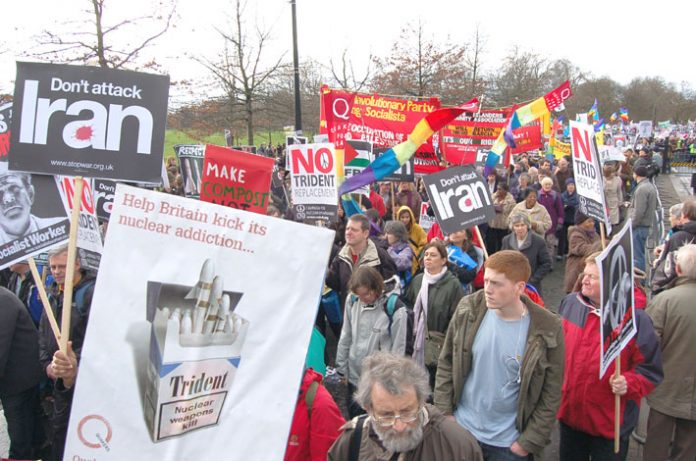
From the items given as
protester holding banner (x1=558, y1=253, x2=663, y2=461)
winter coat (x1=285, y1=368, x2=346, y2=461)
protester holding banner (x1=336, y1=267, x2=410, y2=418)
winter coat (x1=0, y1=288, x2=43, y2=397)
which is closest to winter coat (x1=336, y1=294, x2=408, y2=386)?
protester holding banner (x1=336, y1=267, x2=410, y2=418)

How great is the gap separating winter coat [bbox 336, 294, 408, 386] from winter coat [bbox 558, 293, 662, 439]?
1219 millimetres

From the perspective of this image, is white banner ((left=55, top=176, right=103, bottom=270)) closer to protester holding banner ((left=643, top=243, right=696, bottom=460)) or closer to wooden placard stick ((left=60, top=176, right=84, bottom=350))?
wooden placard stick ((left=60, top=176, right=84, bottom=350))

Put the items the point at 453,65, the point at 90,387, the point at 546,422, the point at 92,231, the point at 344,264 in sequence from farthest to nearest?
1. the point at 453,65
2. the point at 344,264
3. the point at 92,231
4. the point at 546,422
5. the point at 90,387

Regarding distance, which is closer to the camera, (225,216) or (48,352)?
(225,216)

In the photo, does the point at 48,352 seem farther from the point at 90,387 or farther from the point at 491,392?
the point at 491,392

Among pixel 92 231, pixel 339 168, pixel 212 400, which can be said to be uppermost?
pixel 339 168

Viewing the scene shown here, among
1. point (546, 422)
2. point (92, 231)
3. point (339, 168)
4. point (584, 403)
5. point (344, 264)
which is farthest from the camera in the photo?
point (339, 168)

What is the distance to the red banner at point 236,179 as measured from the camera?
4.21m

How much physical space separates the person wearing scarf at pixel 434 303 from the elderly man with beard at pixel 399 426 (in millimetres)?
2146

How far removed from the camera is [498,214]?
946 centimetres

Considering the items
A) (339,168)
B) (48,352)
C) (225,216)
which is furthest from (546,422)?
(339,168)

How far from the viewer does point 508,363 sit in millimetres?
3027

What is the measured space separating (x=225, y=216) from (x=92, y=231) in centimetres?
260

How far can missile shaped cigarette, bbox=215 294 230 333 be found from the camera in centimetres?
213
